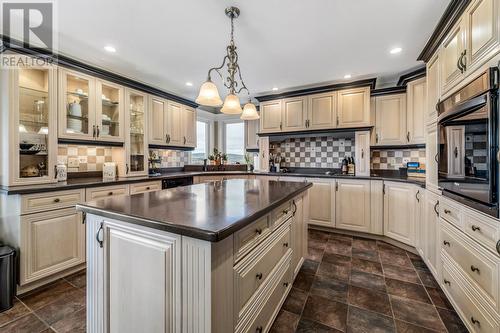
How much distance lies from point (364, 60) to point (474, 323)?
2.69 meters

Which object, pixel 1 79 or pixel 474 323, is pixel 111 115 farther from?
pixel 474 323

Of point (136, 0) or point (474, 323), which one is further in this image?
point (136, 0)

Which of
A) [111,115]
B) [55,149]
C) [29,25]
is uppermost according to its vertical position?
[29,25]

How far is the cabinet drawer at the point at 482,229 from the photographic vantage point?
116 centimetres

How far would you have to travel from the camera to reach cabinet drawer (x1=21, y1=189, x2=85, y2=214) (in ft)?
6.18

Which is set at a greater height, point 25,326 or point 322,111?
point 322,111

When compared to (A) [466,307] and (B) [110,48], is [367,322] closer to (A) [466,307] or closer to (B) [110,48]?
(A) [466,307]

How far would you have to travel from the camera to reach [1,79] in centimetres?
200

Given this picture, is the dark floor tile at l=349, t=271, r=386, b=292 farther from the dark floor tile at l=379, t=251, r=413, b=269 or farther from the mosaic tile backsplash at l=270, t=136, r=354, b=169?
the mosaic tile backsplash at l=270, t=136, r=354, b=169

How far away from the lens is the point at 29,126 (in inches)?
84.4

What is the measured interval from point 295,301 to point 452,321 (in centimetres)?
111

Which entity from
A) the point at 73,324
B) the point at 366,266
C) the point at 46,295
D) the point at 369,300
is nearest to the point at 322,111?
the point at 366,266

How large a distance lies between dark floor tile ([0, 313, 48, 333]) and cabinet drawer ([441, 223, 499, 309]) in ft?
9.23

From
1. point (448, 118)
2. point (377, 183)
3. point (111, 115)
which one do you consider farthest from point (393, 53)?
point (111, 115)
